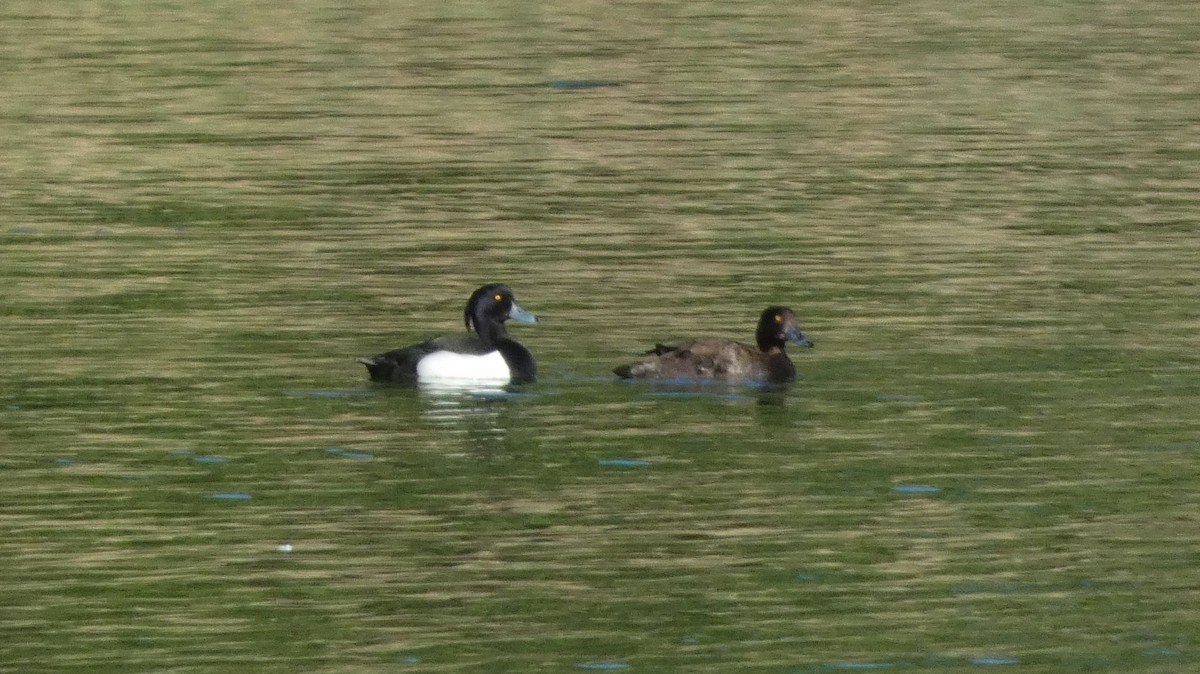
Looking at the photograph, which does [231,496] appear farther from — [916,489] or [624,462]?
[916,489]

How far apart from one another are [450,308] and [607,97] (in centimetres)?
1691

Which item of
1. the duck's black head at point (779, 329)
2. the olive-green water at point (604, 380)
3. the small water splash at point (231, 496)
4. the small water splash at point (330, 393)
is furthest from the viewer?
the duck's black head at point (779, 329)

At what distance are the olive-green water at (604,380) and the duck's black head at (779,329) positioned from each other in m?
0.33

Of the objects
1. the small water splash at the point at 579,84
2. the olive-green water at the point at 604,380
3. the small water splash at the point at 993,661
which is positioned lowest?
the small water splash at the point at 579,84

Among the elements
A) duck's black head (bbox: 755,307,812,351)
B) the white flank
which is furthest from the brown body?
the white flank

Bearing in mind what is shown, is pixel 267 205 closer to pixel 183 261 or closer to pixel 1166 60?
pixel 183 261

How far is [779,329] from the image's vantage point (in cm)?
1938

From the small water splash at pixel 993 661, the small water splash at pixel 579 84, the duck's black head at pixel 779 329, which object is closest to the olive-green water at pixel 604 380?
the small water splash at pixel 993 661

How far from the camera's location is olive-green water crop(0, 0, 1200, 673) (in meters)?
13.0

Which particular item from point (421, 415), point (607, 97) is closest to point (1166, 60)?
point (607, 97)

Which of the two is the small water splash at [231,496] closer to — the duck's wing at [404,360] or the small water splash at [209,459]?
A: the small water splash at [209,459]

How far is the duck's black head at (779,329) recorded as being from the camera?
63.5ft

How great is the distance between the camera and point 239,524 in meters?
14.9

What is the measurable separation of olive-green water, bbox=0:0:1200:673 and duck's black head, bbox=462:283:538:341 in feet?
1.37
